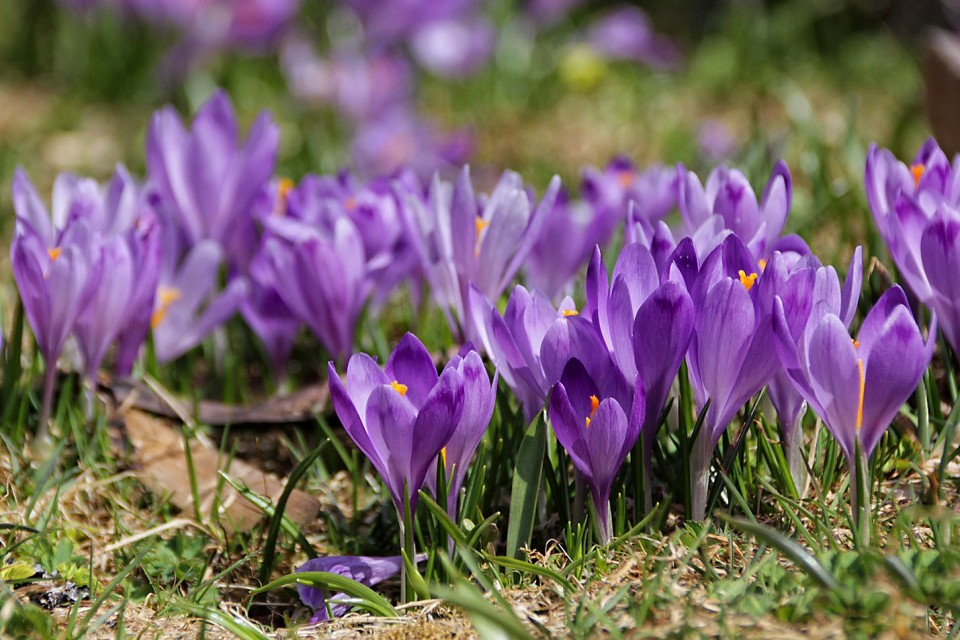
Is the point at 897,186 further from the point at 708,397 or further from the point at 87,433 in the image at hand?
the point at 87,433

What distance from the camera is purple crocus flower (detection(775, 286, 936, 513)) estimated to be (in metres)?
1.26

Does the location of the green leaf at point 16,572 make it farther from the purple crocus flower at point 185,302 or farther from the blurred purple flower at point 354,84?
the blurred purple flower at point 354,84

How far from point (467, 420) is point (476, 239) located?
1.53ft

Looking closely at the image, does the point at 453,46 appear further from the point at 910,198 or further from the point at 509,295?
the point at 910,198

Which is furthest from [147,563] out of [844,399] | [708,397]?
[844,399]

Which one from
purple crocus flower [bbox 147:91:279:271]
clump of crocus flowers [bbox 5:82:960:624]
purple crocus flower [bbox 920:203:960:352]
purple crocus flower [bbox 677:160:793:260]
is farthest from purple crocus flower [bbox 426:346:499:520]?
purple crocus flower [bbox 147:91:279:271]

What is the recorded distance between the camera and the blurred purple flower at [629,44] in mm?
4262

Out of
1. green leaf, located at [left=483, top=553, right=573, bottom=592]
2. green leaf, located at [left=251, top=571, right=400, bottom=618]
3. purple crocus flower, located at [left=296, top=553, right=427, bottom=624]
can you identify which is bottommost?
purple crocus flower, located at [left=296, top=553, right=427, bottom=624]

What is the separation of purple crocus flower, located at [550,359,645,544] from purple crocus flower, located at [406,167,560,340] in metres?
0.40

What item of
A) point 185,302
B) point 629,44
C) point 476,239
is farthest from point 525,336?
point 629,44

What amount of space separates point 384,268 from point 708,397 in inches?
33.5

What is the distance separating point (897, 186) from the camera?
5.59 feet

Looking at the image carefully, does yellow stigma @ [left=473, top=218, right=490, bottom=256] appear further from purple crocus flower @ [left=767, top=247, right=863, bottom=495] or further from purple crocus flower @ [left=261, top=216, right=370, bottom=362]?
purple crocus flower @ [left=767, top=247, right=863, bottom=495]

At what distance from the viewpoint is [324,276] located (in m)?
1.93
